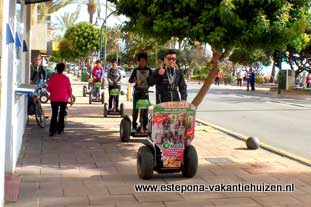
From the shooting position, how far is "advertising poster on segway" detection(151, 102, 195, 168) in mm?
7227

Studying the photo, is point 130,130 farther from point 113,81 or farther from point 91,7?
point 91,7

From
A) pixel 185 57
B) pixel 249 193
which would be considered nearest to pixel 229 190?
pixel 249 193

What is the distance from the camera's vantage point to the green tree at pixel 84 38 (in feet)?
157

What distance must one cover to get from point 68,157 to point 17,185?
2271 millimetres

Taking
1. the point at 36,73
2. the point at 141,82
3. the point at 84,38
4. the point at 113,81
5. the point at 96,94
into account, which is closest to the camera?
the point at 141,82

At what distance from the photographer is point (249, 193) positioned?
665 cm

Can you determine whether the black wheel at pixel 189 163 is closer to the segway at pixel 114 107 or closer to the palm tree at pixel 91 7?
the segway at pixel 114 107

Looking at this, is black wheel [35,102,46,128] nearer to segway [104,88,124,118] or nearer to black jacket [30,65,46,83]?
black jacket [30,65,46,83]

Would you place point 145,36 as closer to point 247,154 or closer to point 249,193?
point 247,154

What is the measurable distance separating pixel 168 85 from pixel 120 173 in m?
1.61

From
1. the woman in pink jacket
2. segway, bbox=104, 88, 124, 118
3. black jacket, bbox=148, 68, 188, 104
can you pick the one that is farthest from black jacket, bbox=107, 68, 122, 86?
black jacket, bbox=148, 68, 188, 104

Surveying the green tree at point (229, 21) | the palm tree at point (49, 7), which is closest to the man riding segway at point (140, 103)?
the green tree at point (229, 21)

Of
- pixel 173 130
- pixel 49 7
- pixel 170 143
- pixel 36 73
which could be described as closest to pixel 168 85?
Result: pixel 173 130

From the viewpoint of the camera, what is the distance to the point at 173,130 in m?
7.33
